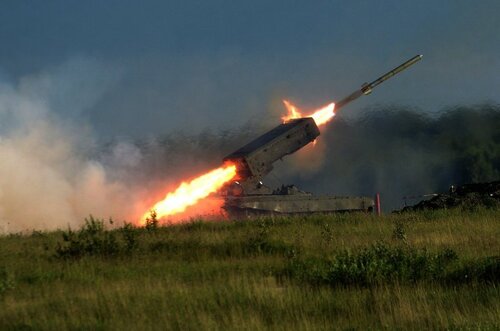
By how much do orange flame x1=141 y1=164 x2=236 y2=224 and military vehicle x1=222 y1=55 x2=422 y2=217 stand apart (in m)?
0.42

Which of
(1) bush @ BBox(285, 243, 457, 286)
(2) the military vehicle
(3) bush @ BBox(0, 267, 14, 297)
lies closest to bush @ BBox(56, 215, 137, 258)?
(3) bush @ BBox(0, 267, 14, 297)

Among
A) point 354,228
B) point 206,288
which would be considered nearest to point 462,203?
point 354,228

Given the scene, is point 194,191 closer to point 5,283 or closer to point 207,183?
point 207,183

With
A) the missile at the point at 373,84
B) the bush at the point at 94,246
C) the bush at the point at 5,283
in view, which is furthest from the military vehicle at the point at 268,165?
the bush at the point at 5,283

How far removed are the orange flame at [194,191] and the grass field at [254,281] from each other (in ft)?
35.9

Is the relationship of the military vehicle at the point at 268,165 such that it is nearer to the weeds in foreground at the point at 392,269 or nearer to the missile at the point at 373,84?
the missile at the point at 373,84

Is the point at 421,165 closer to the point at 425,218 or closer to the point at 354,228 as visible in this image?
the point at 425,218

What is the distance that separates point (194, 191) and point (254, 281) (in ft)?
59.0

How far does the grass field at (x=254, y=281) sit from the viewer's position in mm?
8750

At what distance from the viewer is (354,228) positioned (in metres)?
18.5

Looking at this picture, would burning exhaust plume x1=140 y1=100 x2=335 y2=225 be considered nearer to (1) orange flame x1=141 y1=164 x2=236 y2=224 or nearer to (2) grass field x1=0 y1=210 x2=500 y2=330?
(1) orange flame x1=141 y1=164 x2=236 y2=224

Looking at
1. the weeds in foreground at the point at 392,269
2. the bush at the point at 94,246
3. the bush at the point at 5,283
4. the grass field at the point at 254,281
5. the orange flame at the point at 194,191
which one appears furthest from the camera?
the orange flame at the point at 194,191

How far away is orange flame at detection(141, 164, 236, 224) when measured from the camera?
93.8 feet

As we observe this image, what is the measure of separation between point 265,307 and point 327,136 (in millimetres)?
30540
